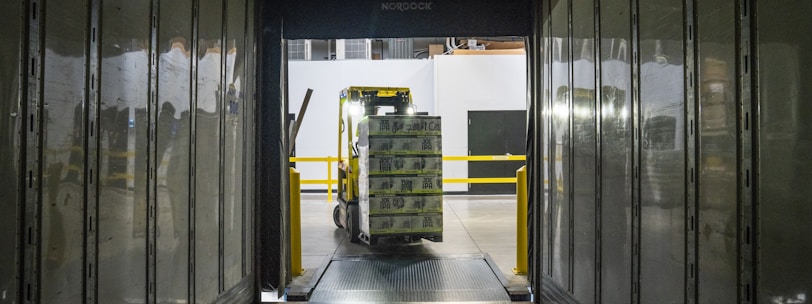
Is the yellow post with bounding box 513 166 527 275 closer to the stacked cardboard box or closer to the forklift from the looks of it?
the stacked cardboard box

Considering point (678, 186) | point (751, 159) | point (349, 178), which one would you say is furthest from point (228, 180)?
point (349, 178)

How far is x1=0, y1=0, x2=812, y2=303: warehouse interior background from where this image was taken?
2.08 meters

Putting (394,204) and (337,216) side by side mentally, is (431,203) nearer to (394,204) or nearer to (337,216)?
(394,204)

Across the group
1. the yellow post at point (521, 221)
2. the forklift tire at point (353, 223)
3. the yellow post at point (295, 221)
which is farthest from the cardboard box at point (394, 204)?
the yellow post at point (521, 221)

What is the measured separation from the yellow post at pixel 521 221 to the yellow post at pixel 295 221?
9.03 feet

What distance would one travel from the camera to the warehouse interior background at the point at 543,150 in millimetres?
2080

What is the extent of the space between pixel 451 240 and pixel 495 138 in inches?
295

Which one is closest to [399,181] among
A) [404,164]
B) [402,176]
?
[402,176]

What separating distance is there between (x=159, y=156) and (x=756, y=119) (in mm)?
3235

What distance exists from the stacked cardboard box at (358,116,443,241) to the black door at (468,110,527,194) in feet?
27.0

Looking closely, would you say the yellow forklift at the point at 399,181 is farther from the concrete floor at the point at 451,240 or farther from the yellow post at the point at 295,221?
the yellow post at the point at 295,221

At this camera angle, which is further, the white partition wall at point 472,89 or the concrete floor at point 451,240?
the white partition wall at point 472,89

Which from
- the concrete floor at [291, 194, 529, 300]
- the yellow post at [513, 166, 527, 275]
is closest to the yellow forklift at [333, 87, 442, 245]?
the concrete floor at [291, 194, 529, 300]

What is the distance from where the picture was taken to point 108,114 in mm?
2721
